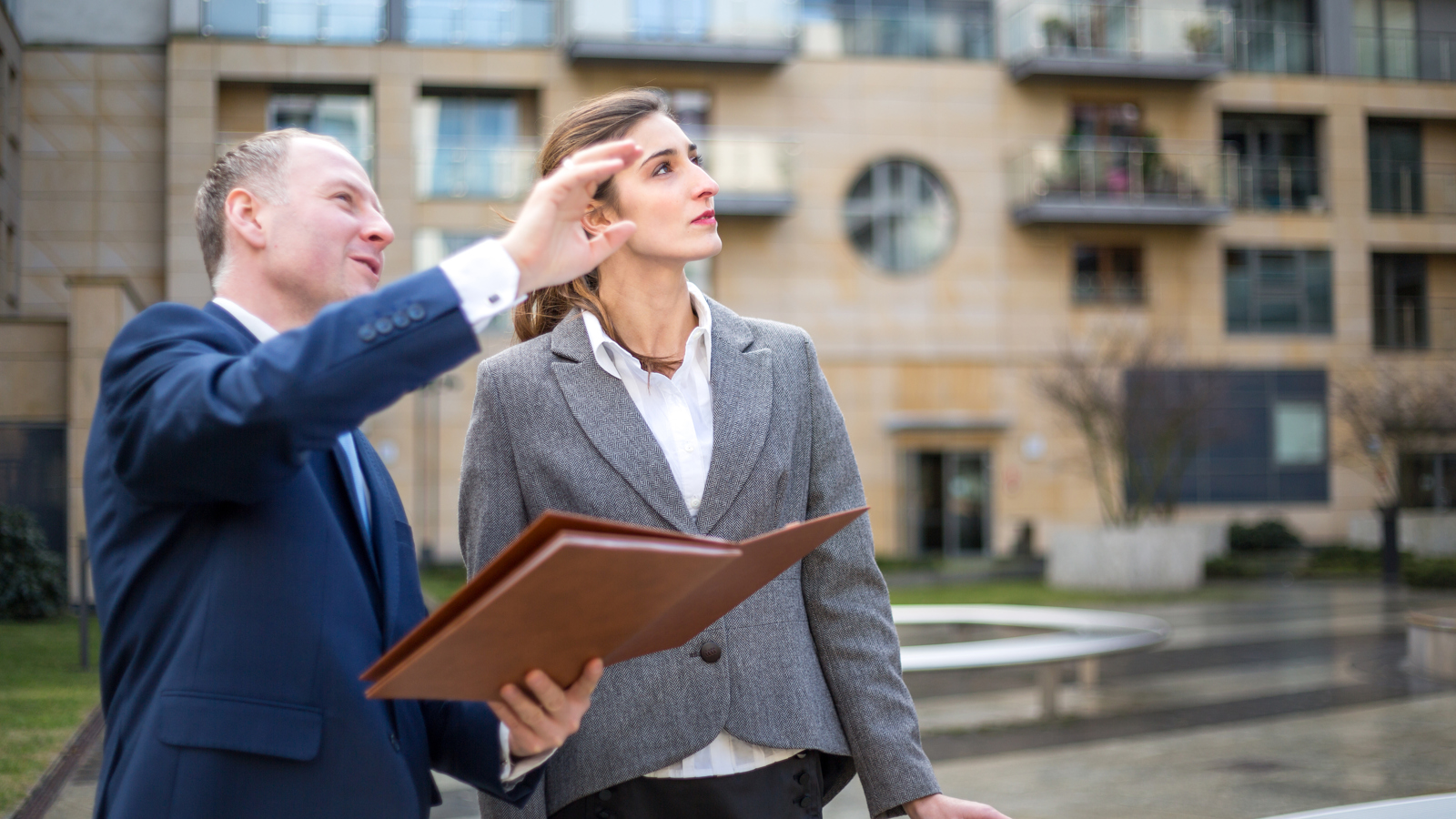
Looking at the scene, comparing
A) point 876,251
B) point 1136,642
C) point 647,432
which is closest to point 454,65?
point 876,251

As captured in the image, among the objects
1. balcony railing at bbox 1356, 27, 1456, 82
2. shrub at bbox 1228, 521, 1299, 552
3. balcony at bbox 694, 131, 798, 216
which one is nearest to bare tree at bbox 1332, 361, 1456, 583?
shrub at bbox 1228, 521, 1299, 552

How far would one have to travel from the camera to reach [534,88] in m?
28.1

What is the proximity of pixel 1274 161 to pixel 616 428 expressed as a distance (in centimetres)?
3307

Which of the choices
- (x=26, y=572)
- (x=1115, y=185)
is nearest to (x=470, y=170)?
(x=1115, y=185)

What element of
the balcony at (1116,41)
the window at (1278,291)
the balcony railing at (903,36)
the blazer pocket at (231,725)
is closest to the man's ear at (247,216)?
the blazer pocket at (231,725)

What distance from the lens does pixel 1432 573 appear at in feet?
66.6

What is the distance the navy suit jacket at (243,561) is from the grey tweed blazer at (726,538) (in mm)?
573

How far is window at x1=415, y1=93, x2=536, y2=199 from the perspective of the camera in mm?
26625

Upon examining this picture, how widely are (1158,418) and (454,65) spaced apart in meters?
16.5

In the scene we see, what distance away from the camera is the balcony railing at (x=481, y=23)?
27328 mm

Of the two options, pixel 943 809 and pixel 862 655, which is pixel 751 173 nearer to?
pixel 862 655

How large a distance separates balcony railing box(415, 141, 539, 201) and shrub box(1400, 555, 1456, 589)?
1815 centimetres

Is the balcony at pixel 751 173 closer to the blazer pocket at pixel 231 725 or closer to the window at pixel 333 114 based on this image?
the window at pixel 333 114

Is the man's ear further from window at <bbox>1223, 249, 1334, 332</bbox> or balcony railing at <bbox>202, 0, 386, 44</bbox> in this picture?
window at <bbox>1223, 249, 1334, 332</bbox>
